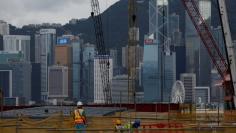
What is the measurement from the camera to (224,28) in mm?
58906

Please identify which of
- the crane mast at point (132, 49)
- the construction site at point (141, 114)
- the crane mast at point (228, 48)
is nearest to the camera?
the construction site at point (141, 114)

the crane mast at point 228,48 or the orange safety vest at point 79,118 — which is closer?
the orange safety vest at point 79,118

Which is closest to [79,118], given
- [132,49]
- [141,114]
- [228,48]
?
[228,48]

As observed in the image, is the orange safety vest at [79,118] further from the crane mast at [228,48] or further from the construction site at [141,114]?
the crane mast at [228,48]

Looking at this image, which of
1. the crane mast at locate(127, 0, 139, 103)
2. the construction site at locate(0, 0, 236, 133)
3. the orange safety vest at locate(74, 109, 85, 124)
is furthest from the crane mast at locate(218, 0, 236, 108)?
the crane mast at locate(127, 0, 139, 103)

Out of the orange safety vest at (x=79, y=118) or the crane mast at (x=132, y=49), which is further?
the crane mast at (x=132, y=49)

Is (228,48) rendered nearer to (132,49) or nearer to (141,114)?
(141,114)

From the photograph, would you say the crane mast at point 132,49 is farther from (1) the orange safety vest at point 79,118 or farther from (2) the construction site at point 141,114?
(1) the orange safety vest at point 79,118

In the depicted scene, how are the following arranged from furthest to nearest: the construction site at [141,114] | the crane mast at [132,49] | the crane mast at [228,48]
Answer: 1. the crane mast at [132,49]
2. the crane mast at [228,48]
3. the construction site at [141,114]

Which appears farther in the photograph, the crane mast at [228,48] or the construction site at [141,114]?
the crane mast at [228,48]

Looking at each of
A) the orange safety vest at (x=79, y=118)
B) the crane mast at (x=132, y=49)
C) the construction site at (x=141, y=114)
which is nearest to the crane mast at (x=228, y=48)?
the construction site at (x=141, y=114)

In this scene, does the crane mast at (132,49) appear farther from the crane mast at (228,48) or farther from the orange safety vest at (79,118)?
the orange safety vest at (79,118)

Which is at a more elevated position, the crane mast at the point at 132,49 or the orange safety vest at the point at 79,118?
the crane mast at the point at 132,49

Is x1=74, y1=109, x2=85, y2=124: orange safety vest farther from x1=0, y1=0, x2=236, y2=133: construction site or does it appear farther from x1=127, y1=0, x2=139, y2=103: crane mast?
x1=127, y1=0, x2=139, y2=103: crane mast
